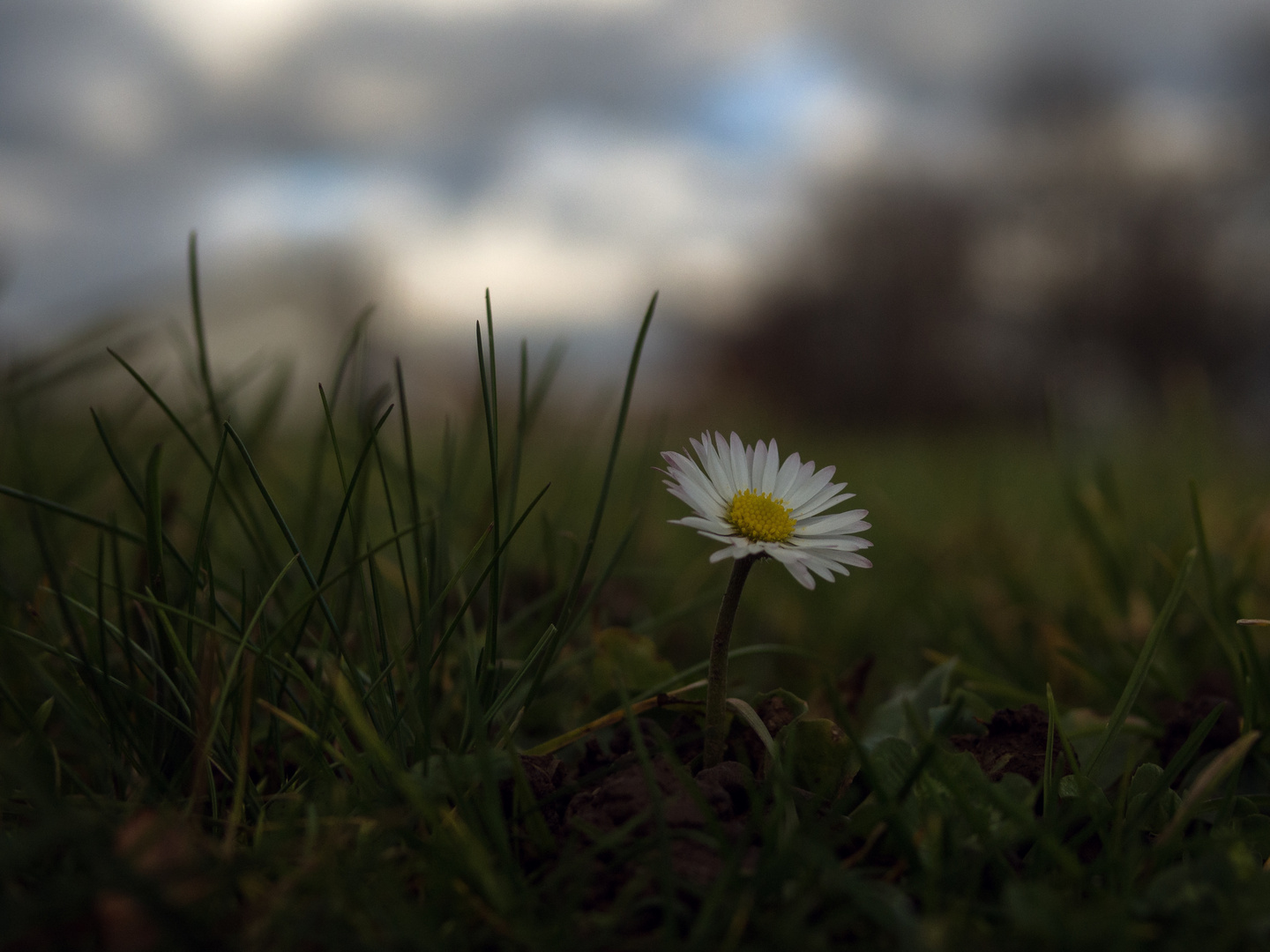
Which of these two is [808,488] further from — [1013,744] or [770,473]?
[1013,744]

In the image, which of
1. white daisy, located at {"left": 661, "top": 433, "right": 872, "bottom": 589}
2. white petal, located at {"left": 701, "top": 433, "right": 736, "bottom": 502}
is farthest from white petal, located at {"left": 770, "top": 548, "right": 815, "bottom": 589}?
white petal, located at {"left": 701, "top": 433, "right": 736, "bottom": 502}

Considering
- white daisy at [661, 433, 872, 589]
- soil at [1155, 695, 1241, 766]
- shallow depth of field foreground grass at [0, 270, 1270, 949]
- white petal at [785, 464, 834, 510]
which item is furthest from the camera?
soil at [1155, 695, 1241, 766]

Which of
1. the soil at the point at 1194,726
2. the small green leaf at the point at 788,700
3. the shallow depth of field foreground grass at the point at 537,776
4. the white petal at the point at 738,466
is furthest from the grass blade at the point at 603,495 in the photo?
the soil at the point at 1194,726

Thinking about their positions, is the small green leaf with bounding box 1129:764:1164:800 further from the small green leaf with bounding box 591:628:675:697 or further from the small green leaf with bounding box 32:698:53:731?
the small green leaf with bounding box 32:698:53:731

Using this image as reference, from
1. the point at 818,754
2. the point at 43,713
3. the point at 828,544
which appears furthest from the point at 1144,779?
the point at 43,713

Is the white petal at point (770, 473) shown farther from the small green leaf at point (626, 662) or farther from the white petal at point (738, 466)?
the small green leaf at point (626, 662)

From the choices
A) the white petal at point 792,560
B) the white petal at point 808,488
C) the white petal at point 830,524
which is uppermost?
the white petal at point 808,488

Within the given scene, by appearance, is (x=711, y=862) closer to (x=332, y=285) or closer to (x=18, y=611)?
(x=18, y=611)
